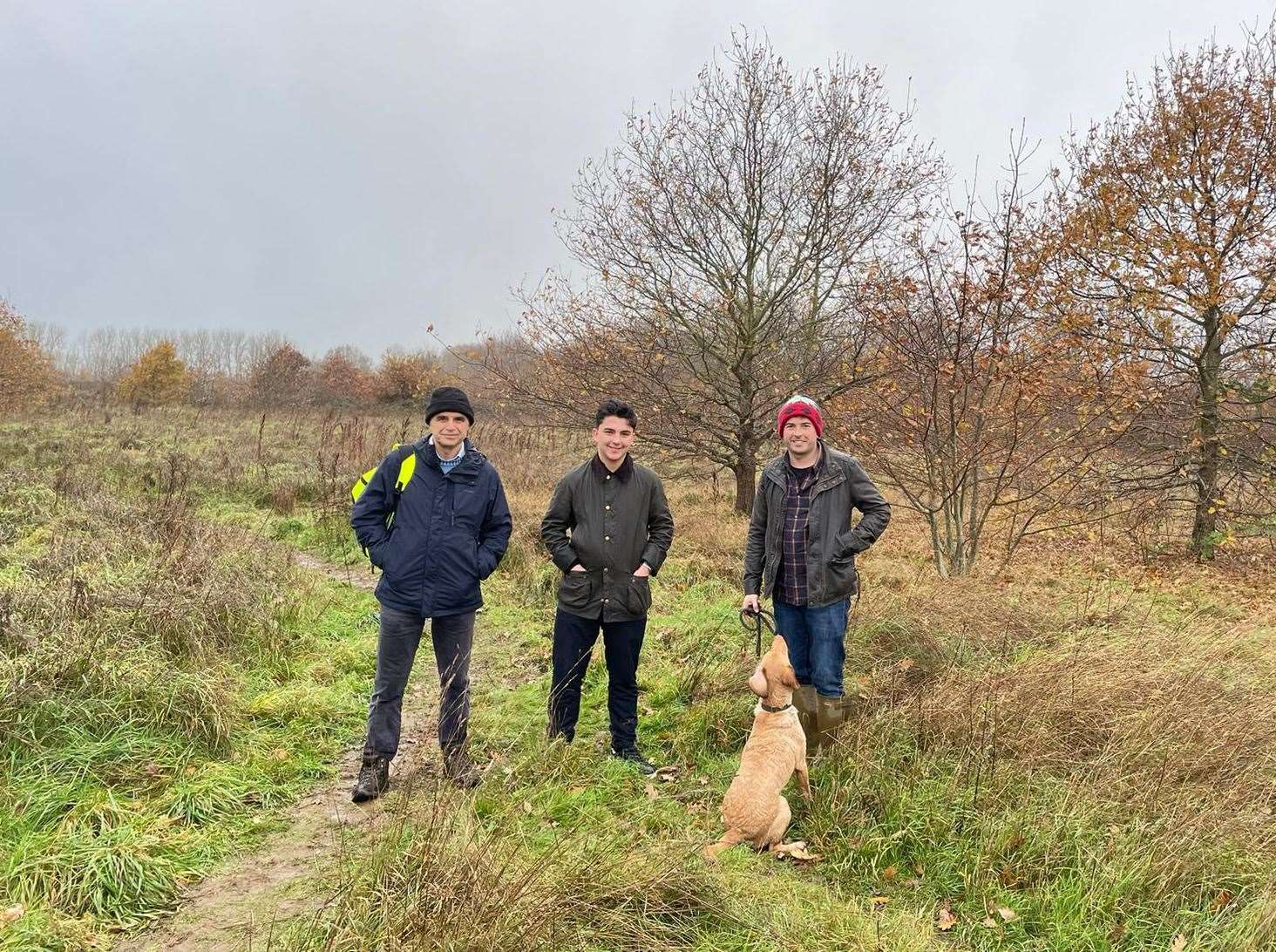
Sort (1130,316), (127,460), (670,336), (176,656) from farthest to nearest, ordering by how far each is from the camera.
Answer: (127,460)
(670,336)
(1130,316)
(176,656)

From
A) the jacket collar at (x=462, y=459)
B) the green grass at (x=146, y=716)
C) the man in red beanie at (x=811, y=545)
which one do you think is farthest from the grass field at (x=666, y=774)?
the jacket collar at (x=462, y=459)

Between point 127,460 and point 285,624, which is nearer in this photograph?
point 285,624

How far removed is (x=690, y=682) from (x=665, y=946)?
2532 millimetres

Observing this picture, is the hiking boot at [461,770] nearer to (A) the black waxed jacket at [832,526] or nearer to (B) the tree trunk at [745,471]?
(A) the black waxed jacket at [832,526]

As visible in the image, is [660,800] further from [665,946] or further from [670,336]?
[670,336]

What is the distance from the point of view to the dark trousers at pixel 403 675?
135 inches

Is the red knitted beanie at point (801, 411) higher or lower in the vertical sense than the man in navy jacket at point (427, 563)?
higher

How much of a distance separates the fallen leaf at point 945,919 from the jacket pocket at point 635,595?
6.00 ft

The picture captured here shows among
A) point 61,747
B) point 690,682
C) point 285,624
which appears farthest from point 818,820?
point 285,624

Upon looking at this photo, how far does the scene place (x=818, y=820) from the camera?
3.21 m

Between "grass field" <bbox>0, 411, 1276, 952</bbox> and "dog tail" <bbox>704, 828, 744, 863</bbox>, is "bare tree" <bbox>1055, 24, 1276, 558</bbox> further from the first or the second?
"dog tail" <bbox>704, 828, 744, 863</bbox>

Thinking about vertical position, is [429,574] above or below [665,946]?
above

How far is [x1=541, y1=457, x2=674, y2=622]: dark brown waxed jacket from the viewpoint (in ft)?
11.9

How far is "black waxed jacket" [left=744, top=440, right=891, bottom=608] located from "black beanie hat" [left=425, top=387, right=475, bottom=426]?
5.40ft
